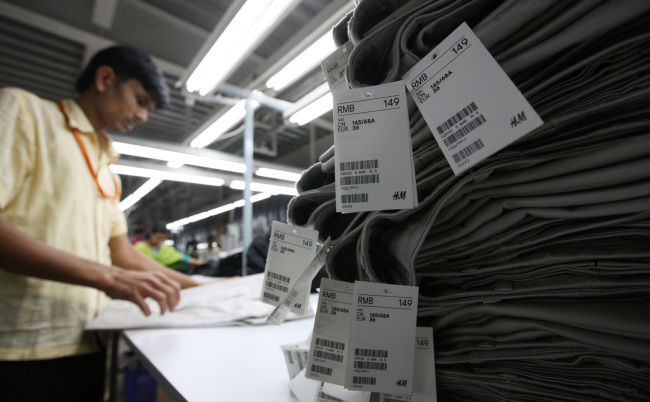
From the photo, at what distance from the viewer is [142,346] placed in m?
0.67

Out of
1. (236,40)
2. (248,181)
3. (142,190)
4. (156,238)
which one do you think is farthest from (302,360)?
(142,190)

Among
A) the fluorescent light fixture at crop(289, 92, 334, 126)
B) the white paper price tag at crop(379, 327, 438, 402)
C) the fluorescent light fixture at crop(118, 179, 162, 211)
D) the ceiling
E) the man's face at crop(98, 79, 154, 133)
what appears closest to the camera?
the white paper price tag at crop(379, 327, 438, 402)

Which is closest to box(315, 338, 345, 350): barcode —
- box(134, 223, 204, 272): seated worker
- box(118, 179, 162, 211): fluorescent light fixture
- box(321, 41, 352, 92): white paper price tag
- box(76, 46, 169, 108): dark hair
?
box(321, 41, 352, 92): white paper price tag

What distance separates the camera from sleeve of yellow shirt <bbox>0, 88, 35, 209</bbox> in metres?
0.72

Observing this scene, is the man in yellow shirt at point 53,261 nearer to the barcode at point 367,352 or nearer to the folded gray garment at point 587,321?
the barcode at point 367,352

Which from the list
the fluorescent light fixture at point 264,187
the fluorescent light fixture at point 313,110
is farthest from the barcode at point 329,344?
the fluorescent light fixture at point 264,187

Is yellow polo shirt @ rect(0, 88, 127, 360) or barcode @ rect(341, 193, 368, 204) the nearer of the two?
barcode @ rect(341, 193, 368, 204)

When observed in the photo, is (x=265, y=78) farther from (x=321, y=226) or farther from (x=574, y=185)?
(x=574, y=185)

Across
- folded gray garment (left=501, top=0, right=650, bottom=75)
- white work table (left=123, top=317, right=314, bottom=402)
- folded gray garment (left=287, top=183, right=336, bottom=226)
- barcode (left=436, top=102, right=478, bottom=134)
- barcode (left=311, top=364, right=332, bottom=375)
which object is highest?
folded gray garment (left=501, top=0, right=650, bottom=75)

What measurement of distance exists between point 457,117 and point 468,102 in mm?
15

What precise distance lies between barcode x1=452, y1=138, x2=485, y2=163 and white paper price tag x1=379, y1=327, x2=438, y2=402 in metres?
0.20

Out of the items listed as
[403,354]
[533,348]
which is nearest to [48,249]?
[403,354]

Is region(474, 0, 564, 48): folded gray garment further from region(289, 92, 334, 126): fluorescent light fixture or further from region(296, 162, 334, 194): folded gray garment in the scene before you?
region(289, 92, 334, 126): fluorescent light fixture

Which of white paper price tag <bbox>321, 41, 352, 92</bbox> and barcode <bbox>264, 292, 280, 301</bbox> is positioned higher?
white paper price tag <bbox>321, 41, 352, 92</bbox>
